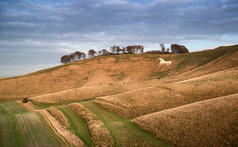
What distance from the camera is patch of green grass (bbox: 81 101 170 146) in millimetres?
16958

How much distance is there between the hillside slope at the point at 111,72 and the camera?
63.4 metres

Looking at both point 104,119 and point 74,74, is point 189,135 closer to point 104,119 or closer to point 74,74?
point 104,119

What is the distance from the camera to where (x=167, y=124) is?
1961cm

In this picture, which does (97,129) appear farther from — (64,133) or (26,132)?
(26,132)

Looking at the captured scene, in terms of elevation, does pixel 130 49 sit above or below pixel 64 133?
above

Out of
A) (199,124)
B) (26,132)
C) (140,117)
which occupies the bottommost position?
(140,117)

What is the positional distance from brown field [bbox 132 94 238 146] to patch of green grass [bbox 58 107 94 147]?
715 cm

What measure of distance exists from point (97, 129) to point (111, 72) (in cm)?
7682

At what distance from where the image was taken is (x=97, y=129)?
20.5 meters

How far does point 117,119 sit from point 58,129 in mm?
8965

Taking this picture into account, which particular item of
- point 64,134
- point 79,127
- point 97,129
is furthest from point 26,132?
point 97,129

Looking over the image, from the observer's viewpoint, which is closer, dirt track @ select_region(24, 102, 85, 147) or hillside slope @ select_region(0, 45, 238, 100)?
dirt track @ select_region(24, 102, 85, 147)

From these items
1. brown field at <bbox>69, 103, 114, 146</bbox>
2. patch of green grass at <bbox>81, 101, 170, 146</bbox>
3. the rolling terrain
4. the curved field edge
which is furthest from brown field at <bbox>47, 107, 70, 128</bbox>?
patch of green grass at <bbox>81, 101, 170, 146</bbox>

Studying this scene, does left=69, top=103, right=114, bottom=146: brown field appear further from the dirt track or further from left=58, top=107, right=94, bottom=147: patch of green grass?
the dirt track
